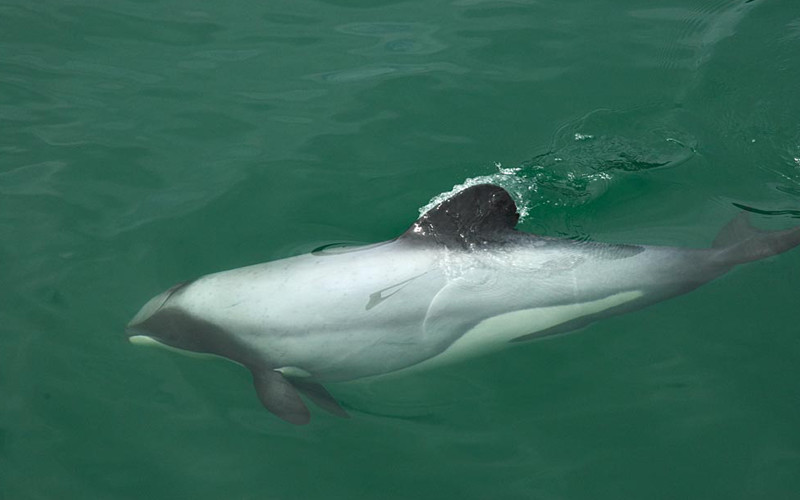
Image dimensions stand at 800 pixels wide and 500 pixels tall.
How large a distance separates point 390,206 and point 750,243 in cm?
341

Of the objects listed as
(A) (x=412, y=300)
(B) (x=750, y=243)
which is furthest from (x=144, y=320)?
(B) (x=750, y=243)

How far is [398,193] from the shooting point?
27.6 feet

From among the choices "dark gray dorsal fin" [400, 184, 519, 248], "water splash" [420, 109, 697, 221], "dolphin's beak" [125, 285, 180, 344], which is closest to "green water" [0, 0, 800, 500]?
"water splash" [420, 109, 697, 221]

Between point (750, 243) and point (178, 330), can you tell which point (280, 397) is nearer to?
point (178, 330)

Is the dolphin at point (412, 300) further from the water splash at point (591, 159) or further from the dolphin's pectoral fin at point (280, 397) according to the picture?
the water splash at point (591, 159)

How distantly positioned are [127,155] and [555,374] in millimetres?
5332

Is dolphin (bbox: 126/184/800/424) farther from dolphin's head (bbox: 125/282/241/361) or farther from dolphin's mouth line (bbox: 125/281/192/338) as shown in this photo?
dolphin's mouth line (bbox: 125/281/192/338)

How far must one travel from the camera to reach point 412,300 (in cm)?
656

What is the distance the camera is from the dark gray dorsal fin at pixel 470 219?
6.62 meters

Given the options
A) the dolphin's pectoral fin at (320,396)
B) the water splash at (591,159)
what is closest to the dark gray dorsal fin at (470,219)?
the water splash at (591,159)

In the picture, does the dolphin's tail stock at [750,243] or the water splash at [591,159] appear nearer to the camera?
the dolphin's tail stock at [750,243]

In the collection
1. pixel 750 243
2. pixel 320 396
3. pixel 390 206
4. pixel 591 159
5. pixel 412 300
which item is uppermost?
pixel 591 159

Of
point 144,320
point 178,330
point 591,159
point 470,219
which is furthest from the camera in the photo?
point 591,159

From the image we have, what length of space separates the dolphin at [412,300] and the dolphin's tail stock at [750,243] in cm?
49
